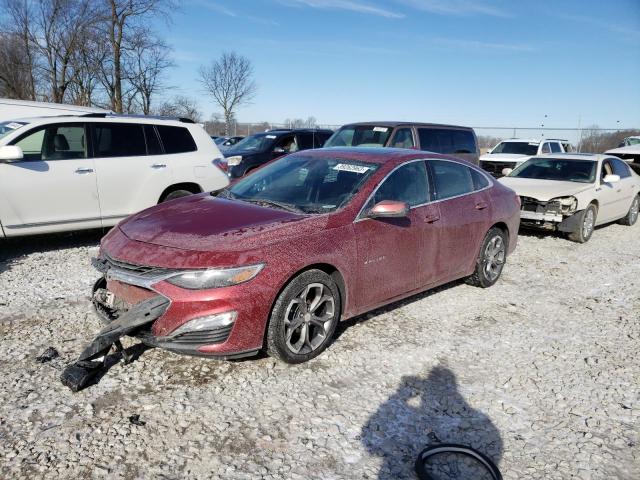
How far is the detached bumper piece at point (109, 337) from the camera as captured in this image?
318 centimetres

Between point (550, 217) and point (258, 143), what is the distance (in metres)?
7.23

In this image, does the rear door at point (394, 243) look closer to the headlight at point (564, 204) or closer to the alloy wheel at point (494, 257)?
the alloy wheel at point (494, 257)

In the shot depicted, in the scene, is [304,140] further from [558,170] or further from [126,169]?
[126,169]

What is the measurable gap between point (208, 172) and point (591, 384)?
5819mm

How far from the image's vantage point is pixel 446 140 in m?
10.2

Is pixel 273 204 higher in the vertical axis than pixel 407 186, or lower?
lower

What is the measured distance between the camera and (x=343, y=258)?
383 cm

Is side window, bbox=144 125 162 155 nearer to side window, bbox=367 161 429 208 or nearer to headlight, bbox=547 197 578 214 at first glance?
side window, bbox=367 161 429 208

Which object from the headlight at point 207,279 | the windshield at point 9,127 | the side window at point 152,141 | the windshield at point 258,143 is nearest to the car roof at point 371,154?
the headlight at point 207,279

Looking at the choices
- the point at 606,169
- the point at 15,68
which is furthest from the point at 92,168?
the point at 15,68

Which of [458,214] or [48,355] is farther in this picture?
[458,214]

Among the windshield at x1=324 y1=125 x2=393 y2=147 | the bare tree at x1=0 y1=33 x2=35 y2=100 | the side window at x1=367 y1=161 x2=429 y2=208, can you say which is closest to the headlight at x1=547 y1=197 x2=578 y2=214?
the windshield at x1=324 y1=125 x2=393 y2=147

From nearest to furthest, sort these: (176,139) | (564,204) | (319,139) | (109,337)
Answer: (109,337) → (176,139) → (564,204) → (319,139)

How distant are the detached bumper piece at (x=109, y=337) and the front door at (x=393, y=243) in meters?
1.60
